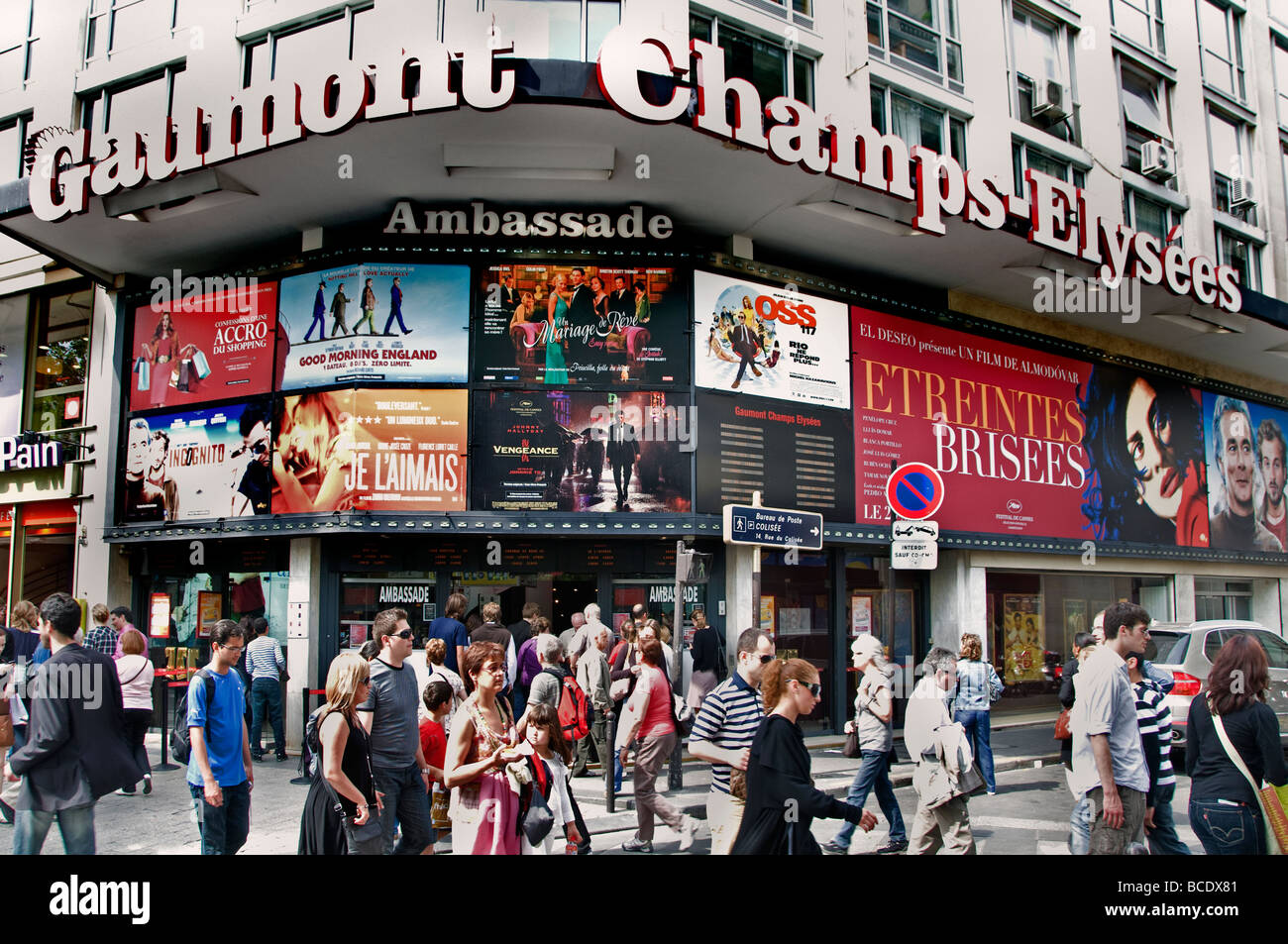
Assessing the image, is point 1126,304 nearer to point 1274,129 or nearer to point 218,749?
point 1274,129

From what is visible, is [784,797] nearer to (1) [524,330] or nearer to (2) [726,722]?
(2) [726,722]

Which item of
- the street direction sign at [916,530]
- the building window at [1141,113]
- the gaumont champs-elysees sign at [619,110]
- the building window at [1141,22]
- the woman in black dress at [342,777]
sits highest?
the building window at [1141,22]

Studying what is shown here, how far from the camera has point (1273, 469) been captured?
23078 millimetres

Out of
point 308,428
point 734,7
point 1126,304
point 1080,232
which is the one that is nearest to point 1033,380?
point 1126,304

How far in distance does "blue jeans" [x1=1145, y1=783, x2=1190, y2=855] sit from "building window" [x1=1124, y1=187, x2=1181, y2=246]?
53.6 feet

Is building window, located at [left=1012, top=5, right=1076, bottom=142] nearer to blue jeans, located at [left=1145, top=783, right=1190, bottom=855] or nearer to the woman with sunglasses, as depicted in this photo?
blue jeans, located at [left=1145, top=783, right=1190, bottom=855]

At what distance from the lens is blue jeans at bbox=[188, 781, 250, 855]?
6.07 metres

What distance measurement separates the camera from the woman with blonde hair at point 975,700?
937cm

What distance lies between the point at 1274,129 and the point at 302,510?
2387cm

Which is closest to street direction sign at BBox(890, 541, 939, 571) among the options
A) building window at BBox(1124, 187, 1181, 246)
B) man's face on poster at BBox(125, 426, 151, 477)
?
man's face on poster at BBox(125, 426, 151, 477)

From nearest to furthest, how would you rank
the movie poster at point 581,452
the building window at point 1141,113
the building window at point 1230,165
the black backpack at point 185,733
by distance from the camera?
1. the black backpack at point 185,733
2. the movie poster at point 581,452
3. the building window at point 1141,113
4. the building window at point 1230,165

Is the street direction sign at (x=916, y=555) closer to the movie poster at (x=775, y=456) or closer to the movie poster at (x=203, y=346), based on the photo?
the movie poster at (x=775, y=456)

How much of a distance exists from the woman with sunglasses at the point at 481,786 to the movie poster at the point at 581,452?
722 cm

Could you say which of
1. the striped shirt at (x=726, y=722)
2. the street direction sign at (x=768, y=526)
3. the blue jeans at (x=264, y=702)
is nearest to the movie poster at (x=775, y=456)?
the street direction sign at (x=768, y=526)
